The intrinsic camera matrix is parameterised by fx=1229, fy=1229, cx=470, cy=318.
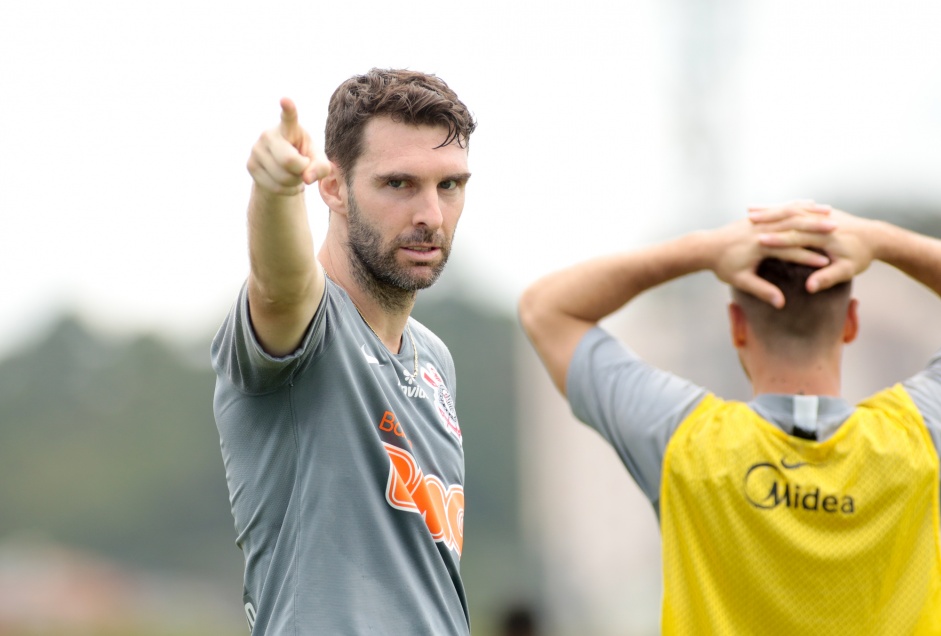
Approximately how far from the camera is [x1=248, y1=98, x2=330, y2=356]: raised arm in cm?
313

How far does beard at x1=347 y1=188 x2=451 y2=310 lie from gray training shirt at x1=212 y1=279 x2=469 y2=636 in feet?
0.64

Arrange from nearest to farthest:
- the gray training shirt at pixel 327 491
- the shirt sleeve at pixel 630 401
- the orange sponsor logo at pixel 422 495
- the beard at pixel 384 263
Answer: the shirt sleeve at pixel 630 401
the gray training shirt at pixel 327 491
the orange sponsor logo at pixel 422 495
the beard at pixel 384 263

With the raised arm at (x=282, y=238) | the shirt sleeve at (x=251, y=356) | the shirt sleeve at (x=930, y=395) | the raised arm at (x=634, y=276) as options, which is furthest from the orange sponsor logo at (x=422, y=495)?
the shirt sleeve at (x=930, y=395)

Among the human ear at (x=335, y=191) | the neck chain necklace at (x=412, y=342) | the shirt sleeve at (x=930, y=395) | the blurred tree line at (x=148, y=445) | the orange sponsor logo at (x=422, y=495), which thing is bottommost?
the blurred tree line at (x=148, y=445)

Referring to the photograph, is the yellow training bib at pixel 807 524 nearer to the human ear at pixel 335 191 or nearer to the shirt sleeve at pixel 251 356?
the shirt sleeve at pixel 251 356

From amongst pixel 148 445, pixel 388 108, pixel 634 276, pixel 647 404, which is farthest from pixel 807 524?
pixel 148 445

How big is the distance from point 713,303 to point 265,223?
16.8m

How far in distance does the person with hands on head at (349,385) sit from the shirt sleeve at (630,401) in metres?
0.84

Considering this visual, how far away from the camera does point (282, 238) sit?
3295mm

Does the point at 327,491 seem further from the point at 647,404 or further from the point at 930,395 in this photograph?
the point at 930,395

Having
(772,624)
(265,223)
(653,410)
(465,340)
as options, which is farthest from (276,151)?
(465,340)

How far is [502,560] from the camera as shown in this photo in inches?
2092

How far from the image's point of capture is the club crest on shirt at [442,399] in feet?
14.2

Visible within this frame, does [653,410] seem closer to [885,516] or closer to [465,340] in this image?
[885,516]
